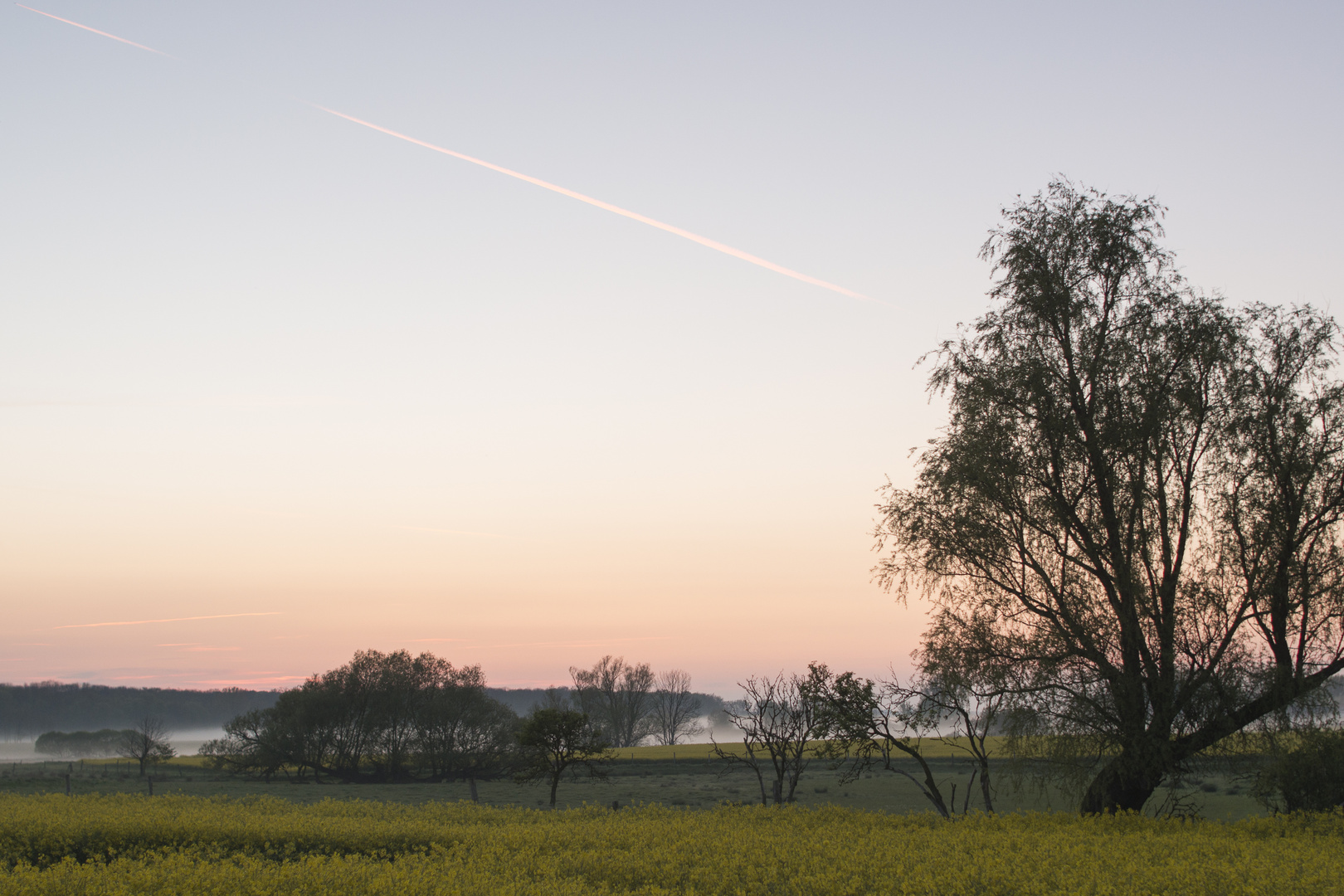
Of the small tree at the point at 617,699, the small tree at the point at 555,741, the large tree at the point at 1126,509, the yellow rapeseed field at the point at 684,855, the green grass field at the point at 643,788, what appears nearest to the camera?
the yellow rapeseed field at the point at 684,855

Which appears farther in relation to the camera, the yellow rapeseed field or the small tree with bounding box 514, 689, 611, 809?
the small tree with bounding box 514, 689, 611, 809

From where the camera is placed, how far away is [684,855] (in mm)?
13531

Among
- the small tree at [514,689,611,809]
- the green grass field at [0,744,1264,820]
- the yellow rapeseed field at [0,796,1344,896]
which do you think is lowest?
the green grass field at [0,744,1264,820]

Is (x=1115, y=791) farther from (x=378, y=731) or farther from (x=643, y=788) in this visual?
(x=378, y=731)

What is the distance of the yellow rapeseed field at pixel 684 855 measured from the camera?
35.9 ft

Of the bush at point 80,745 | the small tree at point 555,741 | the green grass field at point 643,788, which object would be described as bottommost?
the bush at point 80,745

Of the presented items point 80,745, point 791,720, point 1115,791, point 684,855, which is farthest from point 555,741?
point 80,745

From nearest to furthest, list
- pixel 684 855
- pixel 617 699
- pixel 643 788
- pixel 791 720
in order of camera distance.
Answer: pixel 684 855, pixel 791 720, pixel 643 788, pixel 617 699

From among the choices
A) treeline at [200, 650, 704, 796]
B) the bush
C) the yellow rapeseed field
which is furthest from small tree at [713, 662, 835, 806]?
the bush

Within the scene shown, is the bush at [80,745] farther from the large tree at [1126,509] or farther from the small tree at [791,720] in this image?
the large tree at [1126,509]

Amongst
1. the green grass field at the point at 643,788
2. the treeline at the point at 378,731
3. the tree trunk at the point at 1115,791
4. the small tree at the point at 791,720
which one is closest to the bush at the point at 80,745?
the green grass field at the point at 643,788

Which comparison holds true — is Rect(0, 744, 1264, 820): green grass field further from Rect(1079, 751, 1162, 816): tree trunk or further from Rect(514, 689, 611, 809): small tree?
Rect(1079, 751, 1162, 816): tree trunk

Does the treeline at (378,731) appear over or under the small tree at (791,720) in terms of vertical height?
under

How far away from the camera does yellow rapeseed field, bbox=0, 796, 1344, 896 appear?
10930mm
